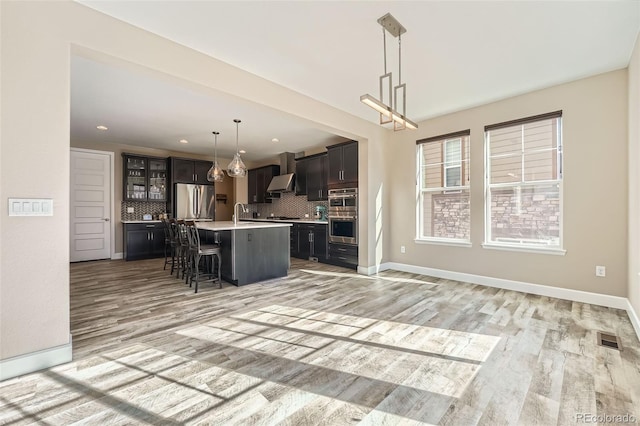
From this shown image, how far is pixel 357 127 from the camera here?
472 centimetres

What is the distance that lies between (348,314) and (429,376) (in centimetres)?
123

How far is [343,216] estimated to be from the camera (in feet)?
18.0

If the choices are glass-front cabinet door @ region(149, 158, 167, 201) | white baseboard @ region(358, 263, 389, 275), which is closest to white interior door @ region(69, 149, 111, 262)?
glass-front cabinet door @ region(149, 158, 167, 201)

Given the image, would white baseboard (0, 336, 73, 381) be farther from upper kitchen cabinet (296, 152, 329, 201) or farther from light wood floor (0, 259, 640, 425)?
upper kitchen cabinet (296, 152, 329, 201)

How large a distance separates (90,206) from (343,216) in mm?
5734

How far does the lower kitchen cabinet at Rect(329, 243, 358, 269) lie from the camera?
535 cm

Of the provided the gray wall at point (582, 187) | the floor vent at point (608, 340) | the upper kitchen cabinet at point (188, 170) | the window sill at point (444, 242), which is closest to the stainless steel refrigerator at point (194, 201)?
the upper kitchen cabinet at point (188, 170)

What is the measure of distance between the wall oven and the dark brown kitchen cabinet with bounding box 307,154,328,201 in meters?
0.72

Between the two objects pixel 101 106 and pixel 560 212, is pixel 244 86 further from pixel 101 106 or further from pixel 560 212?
pixel 560 212

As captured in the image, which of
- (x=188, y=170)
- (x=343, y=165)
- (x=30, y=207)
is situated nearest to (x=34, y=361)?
(x=30, y=207)

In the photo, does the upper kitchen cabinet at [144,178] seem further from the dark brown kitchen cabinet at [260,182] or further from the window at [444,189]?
the window at [444,189]

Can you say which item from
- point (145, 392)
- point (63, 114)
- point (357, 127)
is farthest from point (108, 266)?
point (357, 127)

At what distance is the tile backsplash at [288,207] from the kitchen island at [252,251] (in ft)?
7.85

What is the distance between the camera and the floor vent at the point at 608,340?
2304 millimetres
